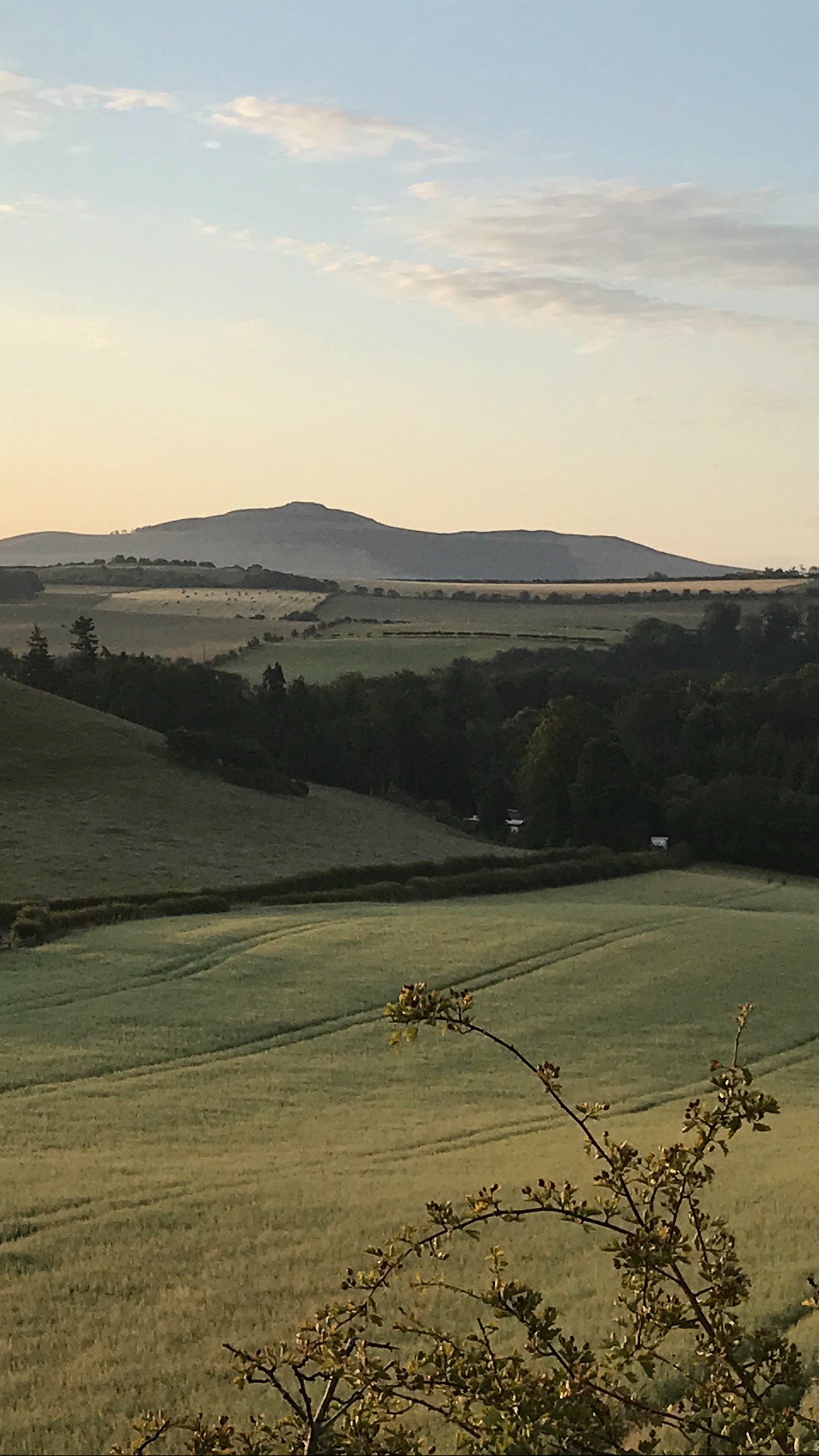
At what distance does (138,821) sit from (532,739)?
2678cm

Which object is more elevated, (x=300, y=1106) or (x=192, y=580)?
(x=192, y=580)

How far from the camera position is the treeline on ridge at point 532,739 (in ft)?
251

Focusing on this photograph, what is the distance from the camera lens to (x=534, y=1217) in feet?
55.3

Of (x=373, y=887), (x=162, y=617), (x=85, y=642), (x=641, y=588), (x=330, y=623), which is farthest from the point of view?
(x=641, y=588)

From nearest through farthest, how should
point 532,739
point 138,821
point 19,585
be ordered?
point 138,821 → point 532,739 → point 19,585

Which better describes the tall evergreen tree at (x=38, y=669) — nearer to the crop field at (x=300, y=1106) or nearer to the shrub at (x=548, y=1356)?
the crop field at (x=300, y=1106)

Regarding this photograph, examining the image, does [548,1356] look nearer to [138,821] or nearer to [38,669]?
[138,821]

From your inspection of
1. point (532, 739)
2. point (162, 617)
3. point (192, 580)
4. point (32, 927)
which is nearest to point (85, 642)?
point (532, 739)

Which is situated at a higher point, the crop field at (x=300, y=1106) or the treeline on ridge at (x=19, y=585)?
the treeline on ridge at (x=19, y=585)

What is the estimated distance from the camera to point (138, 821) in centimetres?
6756

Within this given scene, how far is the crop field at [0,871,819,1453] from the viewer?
12.4 metres

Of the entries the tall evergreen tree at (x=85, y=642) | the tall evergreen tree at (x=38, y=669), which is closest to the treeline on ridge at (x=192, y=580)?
the tall evergreen tree at (x=85, y=642)

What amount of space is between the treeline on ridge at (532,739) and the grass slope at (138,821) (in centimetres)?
524

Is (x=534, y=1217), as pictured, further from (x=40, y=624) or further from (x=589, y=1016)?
(x=40, y=624)
